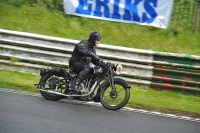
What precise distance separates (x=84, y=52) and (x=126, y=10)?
4.85 metres

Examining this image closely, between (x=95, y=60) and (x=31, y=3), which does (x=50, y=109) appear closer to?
(x=95, y=60)

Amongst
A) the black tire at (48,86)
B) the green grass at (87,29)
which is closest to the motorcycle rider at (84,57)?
the black tire at (48,86)

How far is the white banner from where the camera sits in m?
13.9

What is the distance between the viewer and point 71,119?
321 inches

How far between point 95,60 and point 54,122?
252 cm

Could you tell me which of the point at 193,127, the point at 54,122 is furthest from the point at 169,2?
the point at 54,122

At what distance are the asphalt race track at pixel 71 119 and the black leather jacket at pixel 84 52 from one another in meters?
0.97

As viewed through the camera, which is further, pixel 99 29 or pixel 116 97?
pixel 99 29

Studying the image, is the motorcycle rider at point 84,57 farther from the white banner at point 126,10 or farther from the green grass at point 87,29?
the white banner at point 126,10

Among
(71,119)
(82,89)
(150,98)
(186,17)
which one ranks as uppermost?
(186,17)

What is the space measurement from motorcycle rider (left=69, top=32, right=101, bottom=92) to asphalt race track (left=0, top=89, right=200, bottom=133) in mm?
666

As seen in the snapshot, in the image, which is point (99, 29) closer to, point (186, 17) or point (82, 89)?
point (186, 17)

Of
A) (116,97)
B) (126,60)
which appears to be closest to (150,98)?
(126,60)

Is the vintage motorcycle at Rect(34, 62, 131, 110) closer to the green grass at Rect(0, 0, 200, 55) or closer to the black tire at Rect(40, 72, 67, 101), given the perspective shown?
the black tire at Rect(40, 72, 67, 101)
